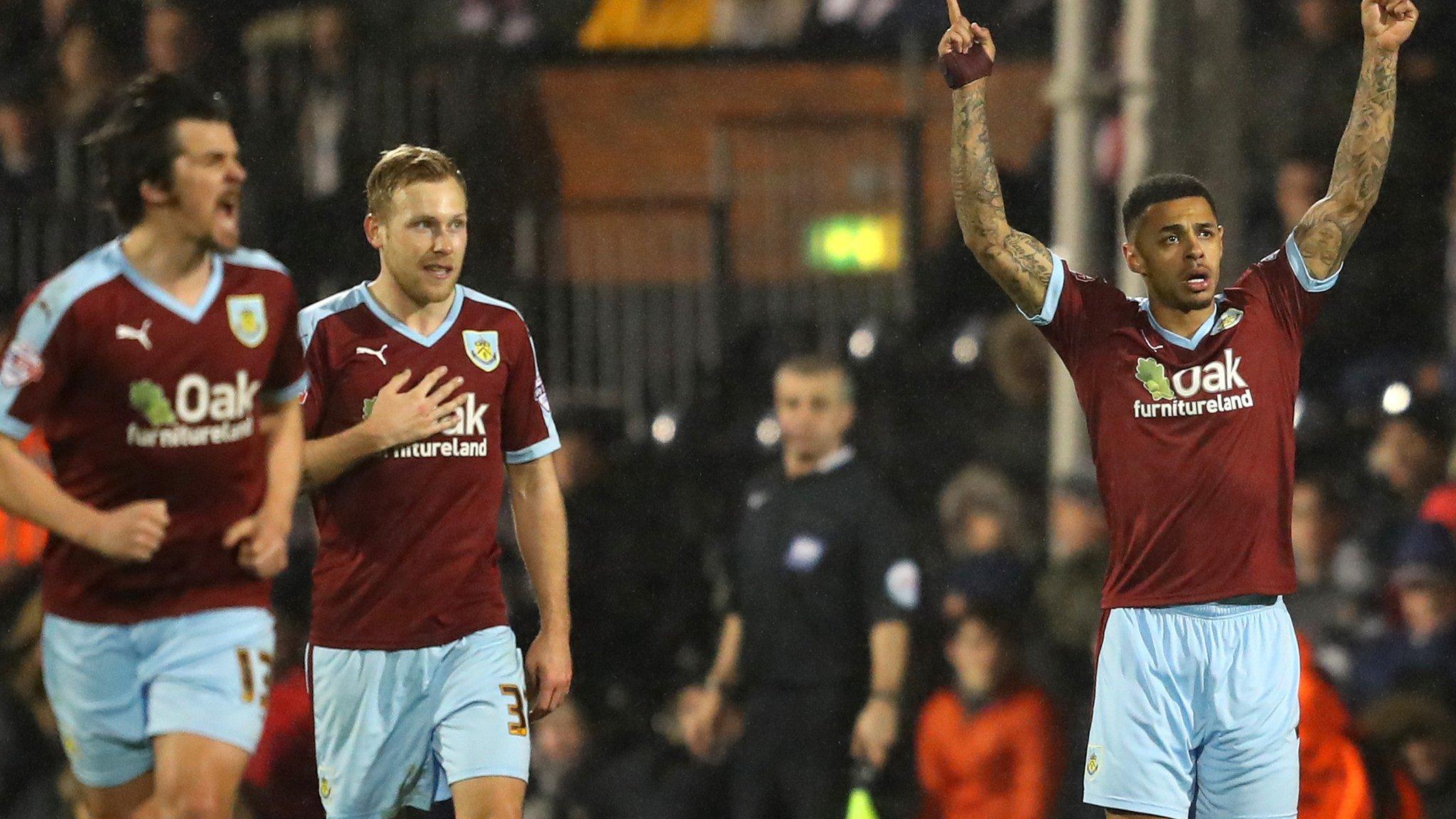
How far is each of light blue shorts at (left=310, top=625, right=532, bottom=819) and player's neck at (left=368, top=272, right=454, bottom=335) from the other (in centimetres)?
68

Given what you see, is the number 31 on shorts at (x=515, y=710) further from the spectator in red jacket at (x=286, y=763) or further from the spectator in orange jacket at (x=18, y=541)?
the spectator in orange jacket at (x=18, y=541)

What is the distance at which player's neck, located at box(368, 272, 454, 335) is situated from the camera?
13.2ft

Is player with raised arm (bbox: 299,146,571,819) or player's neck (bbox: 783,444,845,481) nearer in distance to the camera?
player with raised arm (bbox: 299,146,571,819)

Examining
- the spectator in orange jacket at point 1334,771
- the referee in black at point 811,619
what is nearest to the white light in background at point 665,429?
the referee in black at point 811,619

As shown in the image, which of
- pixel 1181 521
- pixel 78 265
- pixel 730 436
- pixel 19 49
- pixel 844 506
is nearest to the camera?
pixel 78 265

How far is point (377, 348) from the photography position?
3.98 metres

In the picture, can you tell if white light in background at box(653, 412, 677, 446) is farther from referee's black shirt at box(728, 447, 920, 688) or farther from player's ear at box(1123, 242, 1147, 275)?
player's ear at box(1123, 242, 1147, 275)

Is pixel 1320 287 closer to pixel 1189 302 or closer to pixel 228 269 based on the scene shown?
pixel 1189 302

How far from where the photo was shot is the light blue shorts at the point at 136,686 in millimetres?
3350

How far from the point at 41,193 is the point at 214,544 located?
4.90 m

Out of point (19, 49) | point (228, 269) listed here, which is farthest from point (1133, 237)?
point (19, 49)

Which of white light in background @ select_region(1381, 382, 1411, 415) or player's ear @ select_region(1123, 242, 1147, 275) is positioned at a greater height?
player's ear @ select_region(1123, 242, 1147, 275)

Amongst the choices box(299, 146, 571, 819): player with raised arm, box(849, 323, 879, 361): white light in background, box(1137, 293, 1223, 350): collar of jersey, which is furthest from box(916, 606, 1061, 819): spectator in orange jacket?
box(299, 146, 571, 819): player with raised arm

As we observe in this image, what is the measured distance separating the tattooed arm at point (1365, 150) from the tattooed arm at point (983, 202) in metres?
0.62
